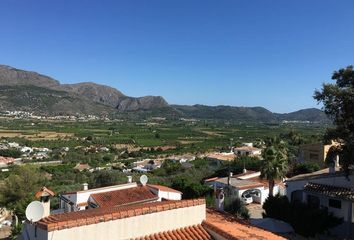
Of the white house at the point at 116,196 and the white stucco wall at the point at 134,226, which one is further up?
the white stucco wall at the point at 134,226

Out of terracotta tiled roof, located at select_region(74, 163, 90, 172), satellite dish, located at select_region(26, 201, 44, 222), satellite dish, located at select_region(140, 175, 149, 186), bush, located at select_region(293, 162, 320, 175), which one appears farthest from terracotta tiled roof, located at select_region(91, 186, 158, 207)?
terracotta tiled roof, located at select_region(74, 163, 90, 172)

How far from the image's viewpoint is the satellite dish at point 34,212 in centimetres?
856

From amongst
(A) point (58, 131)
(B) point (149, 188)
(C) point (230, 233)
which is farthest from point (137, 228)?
(A) point (58, 131)

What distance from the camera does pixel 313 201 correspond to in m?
22.4

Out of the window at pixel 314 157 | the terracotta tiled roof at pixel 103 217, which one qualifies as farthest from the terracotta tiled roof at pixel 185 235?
the window at pixel 314 157

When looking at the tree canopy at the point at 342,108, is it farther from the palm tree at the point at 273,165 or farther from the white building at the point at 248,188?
the white building at the point at 248,188

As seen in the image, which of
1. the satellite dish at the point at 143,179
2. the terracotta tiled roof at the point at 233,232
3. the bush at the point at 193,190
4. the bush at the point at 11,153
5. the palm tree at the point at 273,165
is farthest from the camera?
the bush at the point at 11,153

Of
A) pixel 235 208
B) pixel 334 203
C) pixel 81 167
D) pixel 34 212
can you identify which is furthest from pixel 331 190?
pixel 81 167

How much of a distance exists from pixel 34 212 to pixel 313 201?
17.9 m

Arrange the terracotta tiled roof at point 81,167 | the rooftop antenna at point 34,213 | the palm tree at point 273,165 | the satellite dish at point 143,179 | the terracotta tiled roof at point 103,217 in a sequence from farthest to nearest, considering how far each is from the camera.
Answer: the terracotta tiled roof at point 81,167 → the palm tree at point 273,165 → the satellite dish at point 143,179 → the rooftop antenna at point 34,213 → the terracotta tiled roof at point 103,217

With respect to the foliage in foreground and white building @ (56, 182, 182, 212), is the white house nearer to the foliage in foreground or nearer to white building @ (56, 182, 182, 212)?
white building @ (56, 182, 182, 212)

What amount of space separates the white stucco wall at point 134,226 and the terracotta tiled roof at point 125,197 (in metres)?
9.66

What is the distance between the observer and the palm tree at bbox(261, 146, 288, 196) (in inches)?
928

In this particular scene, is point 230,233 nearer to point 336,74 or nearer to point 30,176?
point 336,74
